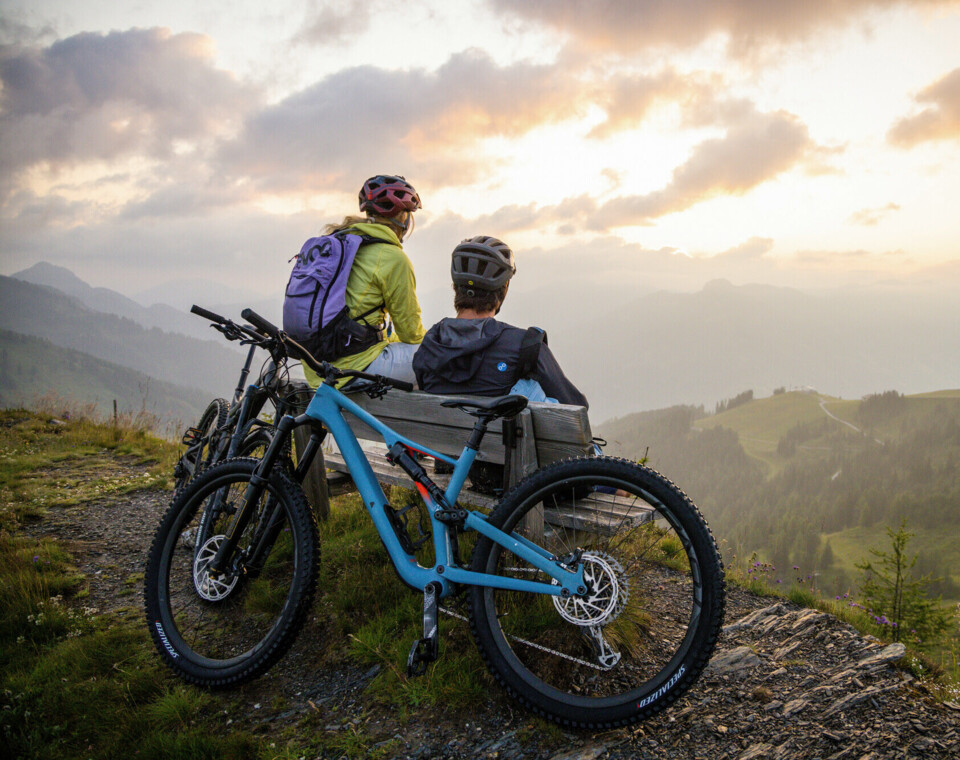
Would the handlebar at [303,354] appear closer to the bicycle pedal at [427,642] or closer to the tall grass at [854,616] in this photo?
the bicycle pedal at [427,642]

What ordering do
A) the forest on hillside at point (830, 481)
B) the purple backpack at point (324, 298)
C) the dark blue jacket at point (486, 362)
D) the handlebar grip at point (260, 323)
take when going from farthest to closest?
the forest on hillside at point (830, 481) → the purple backpack at point (324, 298) → the dark blue jacket at point (486, 362) → the handlebar grip at point (260, 323)

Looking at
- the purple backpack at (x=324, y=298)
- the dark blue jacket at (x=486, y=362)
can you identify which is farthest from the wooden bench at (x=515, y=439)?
the purple backpack at (x=324, y=298)

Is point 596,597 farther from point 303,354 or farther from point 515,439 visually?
point 303,354

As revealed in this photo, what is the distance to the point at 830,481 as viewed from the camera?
143m

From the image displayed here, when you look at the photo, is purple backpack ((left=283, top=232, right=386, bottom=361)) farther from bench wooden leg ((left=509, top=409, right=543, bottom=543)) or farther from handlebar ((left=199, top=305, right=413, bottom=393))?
bench wooden leg ((left=509, top=409, right=543, bottom=543))

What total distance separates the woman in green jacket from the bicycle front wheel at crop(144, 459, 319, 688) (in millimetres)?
1352

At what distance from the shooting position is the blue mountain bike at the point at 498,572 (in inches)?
107

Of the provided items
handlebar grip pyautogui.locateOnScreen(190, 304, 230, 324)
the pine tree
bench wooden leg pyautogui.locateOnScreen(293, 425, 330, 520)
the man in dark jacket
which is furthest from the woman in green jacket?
the pine tree

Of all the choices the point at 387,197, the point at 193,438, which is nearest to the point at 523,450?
the point at 387,197

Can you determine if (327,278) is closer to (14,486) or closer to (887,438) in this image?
(14,486)

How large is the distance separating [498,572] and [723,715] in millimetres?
1378

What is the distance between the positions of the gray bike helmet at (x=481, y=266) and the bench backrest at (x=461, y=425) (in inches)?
34.4

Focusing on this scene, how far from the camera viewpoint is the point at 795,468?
15200cm

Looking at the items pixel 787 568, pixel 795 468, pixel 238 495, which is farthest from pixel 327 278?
pixel 795 468
